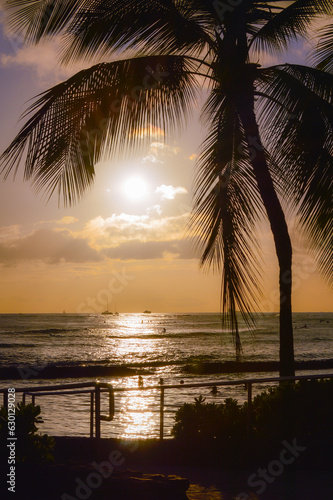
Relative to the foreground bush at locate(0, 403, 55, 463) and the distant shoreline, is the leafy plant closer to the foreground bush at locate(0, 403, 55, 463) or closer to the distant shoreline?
the foreground bush at locate(0, 403, 55, 463)

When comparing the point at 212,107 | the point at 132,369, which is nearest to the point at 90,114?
the point at 212,107

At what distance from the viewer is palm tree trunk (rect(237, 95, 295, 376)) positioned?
7.71 m

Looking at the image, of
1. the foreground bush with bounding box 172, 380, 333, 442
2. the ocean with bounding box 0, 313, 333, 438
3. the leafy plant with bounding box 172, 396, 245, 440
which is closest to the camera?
the foreground bush with bounding box 172, 380, 333, 442

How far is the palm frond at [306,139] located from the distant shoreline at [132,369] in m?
41.5

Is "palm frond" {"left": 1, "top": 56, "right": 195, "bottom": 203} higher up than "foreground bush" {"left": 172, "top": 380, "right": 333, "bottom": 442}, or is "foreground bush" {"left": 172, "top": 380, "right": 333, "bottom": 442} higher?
"palm frond" {"left": 1, "top": 56, "right": 195, "bottom": 203}

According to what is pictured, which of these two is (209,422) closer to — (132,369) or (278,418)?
(278,418)

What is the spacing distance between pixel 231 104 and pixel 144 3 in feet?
5.72

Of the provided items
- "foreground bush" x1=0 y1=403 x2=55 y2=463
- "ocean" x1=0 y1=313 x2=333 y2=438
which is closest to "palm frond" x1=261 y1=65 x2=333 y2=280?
"foreground bush" x1=0 y1=403 x2=55 y2=463

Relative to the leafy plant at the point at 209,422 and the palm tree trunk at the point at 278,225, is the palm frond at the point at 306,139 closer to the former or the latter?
the palm tree trunk at the point at 278,225

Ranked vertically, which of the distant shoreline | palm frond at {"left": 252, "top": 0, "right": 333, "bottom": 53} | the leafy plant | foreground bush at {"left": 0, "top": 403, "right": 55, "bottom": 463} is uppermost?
palm frond at {"left": 252, "top": 0, "right": 333, "bottom": 53}

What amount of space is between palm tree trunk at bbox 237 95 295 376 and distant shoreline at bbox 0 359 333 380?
134ft

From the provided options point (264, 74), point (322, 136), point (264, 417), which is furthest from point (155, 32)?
point (264, 417)

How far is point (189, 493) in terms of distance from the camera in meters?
5.87

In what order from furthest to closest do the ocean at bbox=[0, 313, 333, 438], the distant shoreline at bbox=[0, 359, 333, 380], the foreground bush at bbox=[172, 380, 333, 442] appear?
the distant shoreline at bbox=[0, 359, 333, 380], the ocean at bbox=[0, 313, 333, 438], the foreground bush at bbox=[172, 380, 333, 442]
